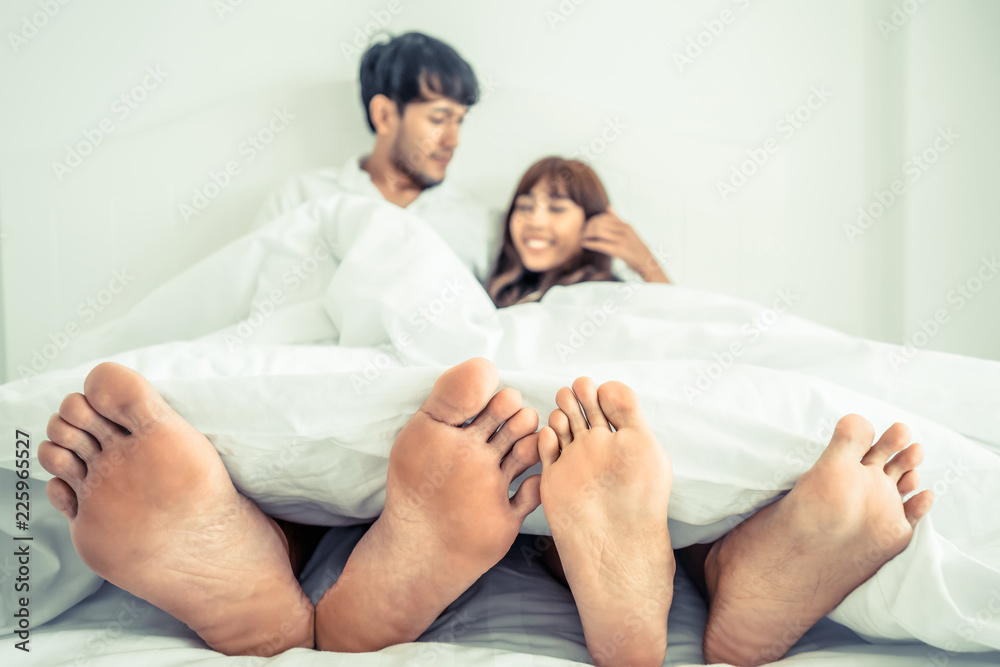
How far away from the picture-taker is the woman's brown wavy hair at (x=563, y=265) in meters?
1.36

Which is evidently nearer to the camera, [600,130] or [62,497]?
[62,497]

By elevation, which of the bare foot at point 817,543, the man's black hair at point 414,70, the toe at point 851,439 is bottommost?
the bare foot at point 817,543

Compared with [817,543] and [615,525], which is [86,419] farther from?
[817,543]

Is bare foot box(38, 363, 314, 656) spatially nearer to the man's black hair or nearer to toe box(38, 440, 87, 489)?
toe box(38, 440, 87, 489)

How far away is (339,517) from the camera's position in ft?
1.95

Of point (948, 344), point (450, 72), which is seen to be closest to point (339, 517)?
point (450, 72)

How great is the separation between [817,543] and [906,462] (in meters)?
0.13

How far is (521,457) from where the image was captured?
1.69ft

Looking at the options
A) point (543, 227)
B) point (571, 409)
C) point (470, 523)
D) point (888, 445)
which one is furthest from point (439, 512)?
point (543, 227)

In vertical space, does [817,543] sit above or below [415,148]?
below

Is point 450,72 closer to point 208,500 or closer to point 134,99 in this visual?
point 134,99

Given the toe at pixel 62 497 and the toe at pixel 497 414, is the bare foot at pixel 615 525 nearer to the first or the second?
the toe at pixel 497 414

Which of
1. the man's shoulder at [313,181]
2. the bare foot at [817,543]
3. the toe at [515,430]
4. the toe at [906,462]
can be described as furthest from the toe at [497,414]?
the man's shoulder at [313,181]

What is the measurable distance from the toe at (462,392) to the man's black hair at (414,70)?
1022 mm
